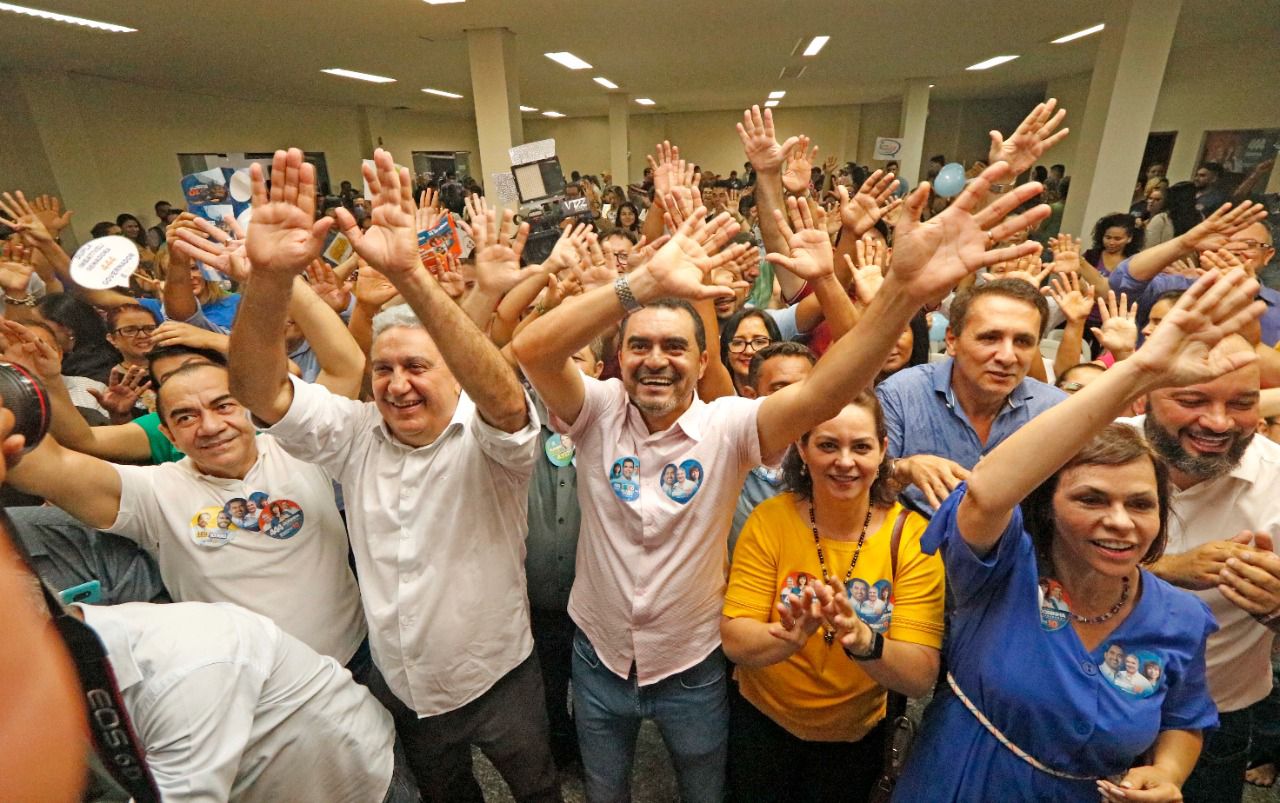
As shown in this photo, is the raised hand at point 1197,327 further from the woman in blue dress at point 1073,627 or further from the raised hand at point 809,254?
the raised hand at point 809,254

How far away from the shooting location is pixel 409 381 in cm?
159

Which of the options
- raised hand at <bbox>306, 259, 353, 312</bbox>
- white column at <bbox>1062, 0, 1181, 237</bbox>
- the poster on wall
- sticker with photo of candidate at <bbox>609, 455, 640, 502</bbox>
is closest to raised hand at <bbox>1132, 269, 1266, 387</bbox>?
sticker with photo of candidate at <bbox>609, 455, 640, 502</bbox>

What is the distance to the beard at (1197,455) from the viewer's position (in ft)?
5.08

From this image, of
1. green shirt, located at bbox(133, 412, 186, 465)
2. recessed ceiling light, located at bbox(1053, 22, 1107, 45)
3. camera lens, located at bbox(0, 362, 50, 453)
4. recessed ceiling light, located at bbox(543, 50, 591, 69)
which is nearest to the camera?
camera lens, located at bbox(0, 362, 50, 453)

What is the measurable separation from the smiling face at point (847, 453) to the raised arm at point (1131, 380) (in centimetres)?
39

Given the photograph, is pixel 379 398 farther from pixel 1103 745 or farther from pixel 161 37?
pixel 161 37

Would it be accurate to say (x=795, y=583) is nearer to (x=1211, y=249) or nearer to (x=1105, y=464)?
(x=1105, y=464)

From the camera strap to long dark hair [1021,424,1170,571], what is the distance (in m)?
1.73

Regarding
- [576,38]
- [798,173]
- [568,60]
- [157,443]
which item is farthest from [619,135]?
[157,443]

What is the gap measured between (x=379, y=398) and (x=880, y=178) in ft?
6.69

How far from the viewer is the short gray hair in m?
1.64

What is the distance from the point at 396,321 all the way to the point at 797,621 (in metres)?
1.31

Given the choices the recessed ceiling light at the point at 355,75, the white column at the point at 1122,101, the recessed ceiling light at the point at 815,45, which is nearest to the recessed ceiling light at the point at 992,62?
the recessed ceiling light at the point at 815,45

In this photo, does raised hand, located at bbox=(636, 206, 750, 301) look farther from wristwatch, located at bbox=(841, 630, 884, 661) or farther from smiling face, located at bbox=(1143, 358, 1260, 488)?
smiling face, located at bbox=(1143, 358, 1260, 488)
